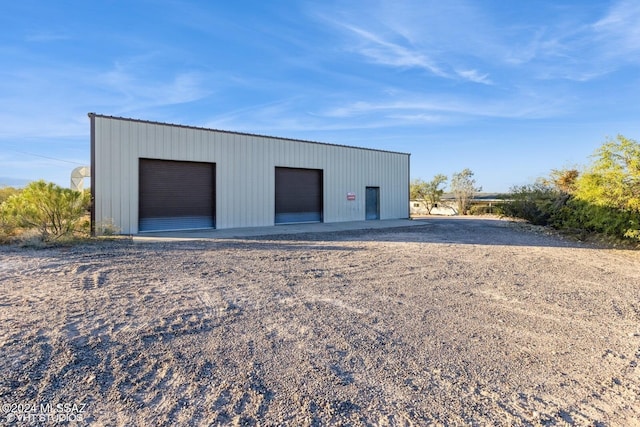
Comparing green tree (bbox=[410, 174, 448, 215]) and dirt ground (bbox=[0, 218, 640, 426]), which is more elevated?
green tree (bbox=[410, 174, 448, 215])

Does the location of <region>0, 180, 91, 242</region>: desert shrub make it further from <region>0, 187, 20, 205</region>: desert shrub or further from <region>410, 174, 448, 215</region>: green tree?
<region>410, 174, 448, 215</region>: green tree

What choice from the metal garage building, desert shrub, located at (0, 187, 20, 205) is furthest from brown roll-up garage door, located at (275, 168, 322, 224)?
desert shrub, located at (0, 187, 20, 205)

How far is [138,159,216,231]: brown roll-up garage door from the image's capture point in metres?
13.4

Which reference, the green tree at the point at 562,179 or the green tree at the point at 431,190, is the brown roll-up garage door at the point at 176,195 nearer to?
the green tree at the point at 562,179

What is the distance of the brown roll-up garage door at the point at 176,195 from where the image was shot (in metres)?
13.4

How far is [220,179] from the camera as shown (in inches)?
583

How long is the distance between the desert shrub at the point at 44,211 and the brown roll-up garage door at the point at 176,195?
259cm

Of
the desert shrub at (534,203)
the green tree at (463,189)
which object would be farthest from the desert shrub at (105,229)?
the green tree at (463,189)

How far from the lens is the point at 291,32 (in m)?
13.0

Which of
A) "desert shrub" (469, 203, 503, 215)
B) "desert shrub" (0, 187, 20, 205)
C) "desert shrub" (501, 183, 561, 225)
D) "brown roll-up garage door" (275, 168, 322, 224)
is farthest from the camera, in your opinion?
"desert shrub" (469, 203, 503, 215)

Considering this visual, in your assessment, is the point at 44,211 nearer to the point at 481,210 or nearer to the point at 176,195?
the point at 176,195

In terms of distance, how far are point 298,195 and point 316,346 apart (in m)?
14.3

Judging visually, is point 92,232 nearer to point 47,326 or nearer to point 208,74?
point 208,74

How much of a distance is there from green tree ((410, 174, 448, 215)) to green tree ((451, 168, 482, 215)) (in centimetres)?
124
